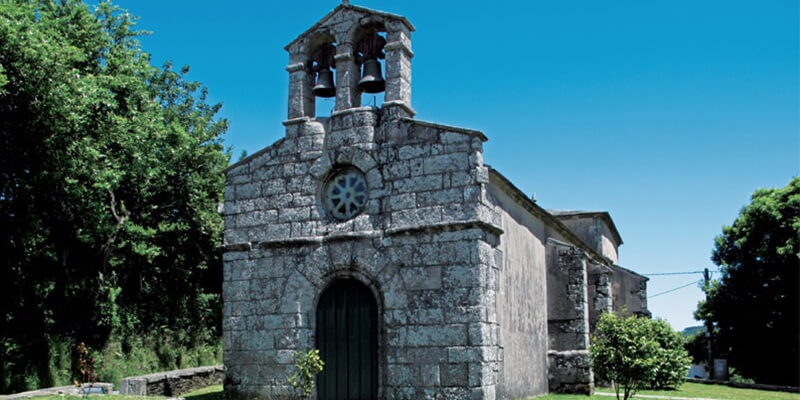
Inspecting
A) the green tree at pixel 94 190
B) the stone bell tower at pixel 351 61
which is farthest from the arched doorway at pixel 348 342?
the green tree at pixel 94 190

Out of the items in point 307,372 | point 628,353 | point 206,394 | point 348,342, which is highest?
point 348,342

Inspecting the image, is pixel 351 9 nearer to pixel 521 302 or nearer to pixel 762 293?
pixel 521 302

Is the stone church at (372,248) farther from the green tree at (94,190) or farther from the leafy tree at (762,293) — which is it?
the leafy tree at (762,293)

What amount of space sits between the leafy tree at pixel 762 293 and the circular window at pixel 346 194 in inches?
774

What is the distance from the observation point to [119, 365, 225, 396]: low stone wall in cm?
1388

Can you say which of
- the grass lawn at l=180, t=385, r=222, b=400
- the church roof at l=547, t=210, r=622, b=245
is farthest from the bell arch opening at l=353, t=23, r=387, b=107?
the church roof at l=547, t=210, r=622, b=245

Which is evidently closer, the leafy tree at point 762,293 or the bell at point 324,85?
the bell at point 324,85

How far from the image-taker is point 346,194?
41.3 ft

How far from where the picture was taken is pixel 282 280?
500 inches

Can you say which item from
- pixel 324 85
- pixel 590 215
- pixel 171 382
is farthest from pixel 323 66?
pixel 590 215

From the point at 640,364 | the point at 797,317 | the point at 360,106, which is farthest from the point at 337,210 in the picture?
the point at 797,317

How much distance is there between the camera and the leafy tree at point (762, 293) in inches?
1009

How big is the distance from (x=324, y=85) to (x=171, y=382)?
7.52 meters

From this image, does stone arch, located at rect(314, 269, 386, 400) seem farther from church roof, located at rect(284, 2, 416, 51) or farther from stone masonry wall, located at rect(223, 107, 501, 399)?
church roof, located at rect(284, 2, 416, 51)
